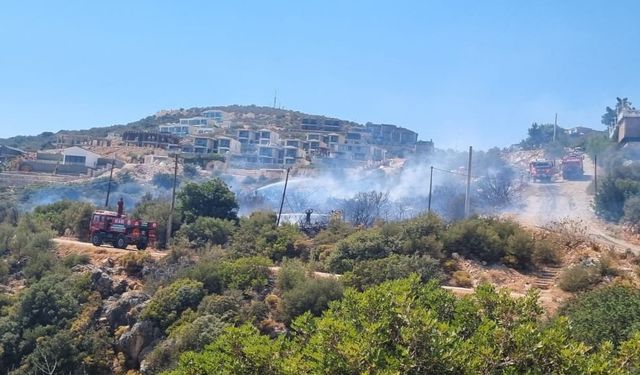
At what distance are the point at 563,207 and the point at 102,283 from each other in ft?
120

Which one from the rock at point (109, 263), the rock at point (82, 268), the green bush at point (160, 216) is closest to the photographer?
the rock at point (82, 268)

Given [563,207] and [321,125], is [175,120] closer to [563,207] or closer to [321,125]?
[321,125]

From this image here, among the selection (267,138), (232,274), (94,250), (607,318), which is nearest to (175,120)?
(267,138)

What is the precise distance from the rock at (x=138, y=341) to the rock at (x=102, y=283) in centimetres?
449

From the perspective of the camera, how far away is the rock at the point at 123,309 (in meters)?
26.6

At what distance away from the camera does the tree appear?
43.8m

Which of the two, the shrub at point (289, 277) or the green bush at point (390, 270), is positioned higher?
the green bush at point (390, 270)

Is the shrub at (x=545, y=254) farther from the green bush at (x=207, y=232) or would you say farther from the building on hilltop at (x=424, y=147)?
the building on hilltop at (x=424, y=147)

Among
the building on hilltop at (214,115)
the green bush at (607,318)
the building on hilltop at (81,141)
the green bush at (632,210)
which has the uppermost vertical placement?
the building on hilltop at (214,115)

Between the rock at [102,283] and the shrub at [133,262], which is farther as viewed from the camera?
the shrub at [133,262]

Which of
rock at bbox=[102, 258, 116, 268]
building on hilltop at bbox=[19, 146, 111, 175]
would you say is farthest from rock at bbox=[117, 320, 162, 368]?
building on hilltop at bbox=[19, 146, 111, 175]

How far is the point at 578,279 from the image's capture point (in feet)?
83.8

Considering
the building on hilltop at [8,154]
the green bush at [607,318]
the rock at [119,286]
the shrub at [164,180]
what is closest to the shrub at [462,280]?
the green bush at [607,318]

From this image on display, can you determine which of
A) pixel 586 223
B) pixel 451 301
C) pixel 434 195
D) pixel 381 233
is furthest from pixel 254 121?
pixel 451 301
